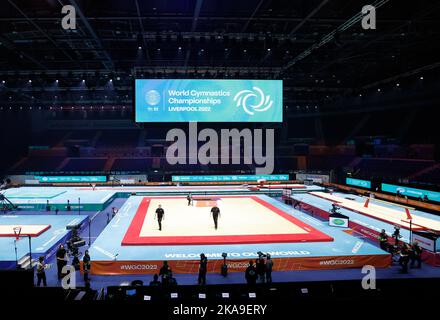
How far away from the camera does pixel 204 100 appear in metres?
17.8

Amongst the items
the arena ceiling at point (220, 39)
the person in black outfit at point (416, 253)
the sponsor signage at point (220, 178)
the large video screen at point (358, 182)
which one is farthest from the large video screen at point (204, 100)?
the sponsor signage at point (220, 178)

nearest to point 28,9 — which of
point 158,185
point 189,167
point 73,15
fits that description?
point 73,15

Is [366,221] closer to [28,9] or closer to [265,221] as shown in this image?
[265,221]

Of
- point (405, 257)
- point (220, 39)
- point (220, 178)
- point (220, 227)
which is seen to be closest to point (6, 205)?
point (220, 227)

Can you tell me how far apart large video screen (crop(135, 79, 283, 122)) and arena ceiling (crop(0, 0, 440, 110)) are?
2.47 m

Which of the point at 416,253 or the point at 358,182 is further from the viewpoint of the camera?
the point at 358,182

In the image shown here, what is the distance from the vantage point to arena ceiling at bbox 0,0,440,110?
15375 mm

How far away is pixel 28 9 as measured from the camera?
15.1 m

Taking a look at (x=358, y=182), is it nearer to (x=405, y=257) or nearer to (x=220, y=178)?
(x=220, y=178)

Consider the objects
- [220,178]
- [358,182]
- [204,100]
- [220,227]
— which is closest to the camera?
[220,227]

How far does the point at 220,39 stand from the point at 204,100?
13.9 feet

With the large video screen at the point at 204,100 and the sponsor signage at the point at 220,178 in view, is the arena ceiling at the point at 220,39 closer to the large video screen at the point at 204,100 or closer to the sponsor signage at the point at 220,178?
the large video screen at the point at 204,100

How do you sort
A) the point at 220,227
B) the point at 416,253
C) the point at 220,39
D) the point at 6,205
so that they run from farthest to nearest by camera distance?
the point at 6,205
the point at 220,39
the point at 220,227
the point at 416,253

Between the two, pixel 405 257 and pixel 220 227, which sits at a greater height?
pixel 220 227
